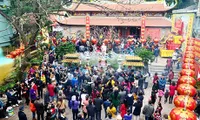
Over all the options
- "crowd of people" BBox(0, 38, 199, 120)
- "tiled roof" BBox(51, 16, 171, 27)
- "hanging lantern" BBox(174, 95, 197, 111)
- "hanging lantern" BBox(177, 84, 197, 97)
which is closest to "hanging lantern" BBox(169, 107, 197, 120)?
"hanging lantern" BBox(174, 95, 197, 111)

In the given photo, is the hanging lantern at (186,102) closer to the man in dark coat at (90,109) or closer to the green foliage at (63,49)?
the man in dark coat at (90,109)

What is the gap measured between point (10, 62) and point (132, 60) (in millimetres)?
7928

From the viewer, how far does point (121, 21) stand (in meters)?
24.4

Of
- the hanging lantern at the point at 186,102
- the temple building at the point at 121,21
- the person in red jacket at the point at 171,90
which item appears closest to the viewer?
the hanging lantern at the point at 186,102

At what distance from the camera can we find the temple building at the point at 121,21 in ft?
80.3

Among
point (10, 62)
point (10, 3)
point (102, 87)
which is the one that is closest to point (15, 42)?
point (10, 3)

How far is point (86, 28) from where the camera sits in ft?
82.8

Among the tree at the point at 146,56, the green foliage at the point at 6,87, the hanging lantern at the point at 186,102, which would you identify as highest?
the tree at the point at 146,56

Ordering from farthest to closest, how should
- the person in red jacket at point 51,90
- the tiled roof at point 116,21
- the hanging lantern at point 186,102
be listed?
the tiled roof at point 116,21, the person in red jacket at point 51,90, the hanging lantern at point 186,102

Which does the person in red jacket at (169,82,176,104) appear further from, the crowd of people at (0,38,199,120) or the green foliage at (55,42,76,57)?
the green foliage at (55,42,76,57)

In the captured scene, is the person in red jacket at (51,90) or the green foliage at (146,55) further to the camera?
the green foliage at (146,55)

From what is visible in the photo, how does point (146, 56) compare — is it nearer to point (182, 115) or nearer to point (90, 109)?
point (90, 109)

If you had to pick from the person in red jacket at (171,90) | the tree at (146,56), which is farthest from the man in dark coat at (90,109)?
the tree at (146,56)

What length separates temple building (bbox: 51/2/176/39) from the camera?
24469mm
